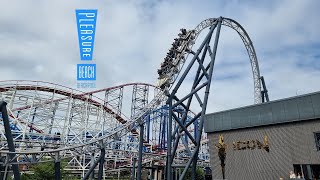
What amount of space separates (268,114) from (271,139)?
4.60 ft

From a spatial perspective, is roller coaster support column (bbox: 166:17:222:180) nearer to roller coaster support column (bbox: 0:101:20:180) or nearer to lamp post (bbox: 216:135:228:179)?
lamp post (bbox: 216:135:228:179)

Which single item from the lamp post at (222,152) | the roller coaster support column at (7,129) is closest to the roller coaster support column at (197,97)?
the lamp post at (222,152)

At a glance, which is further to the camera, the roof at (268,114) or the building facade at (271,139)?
the roof at (268,114)

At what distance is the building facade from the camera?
13.6 meters

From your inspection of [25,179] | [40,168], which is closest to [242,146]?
[40,168]

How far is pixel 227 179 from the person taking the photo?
1728 cm

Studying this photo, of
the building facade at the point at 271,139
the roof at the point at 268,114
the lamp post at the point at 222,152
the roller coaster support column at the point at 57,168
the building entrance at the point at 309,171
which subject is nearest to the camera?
the building entrance at the point at 309,171

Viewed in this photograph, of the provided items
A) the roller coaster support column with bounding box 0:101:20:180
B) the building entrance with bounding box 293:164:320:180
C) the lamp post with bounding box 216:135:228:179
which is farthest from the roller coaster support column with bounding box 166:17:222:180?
the roller coaster support column with bounding box 0:101:20:180

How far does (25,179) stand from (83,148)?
439 inches

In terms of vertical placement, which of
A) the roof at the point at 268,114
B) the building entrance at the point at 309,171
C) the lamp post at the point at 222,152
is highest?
the roof at the point at 268,114

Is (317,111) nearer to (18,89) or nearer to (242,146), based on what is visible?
(242,146)

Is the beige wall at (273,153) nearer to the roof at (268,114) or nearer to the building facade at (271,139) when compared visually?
the building facade at (271,139)

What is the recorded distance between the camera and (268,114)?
15492 mm

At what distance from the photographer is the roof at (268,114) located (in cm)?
1368
